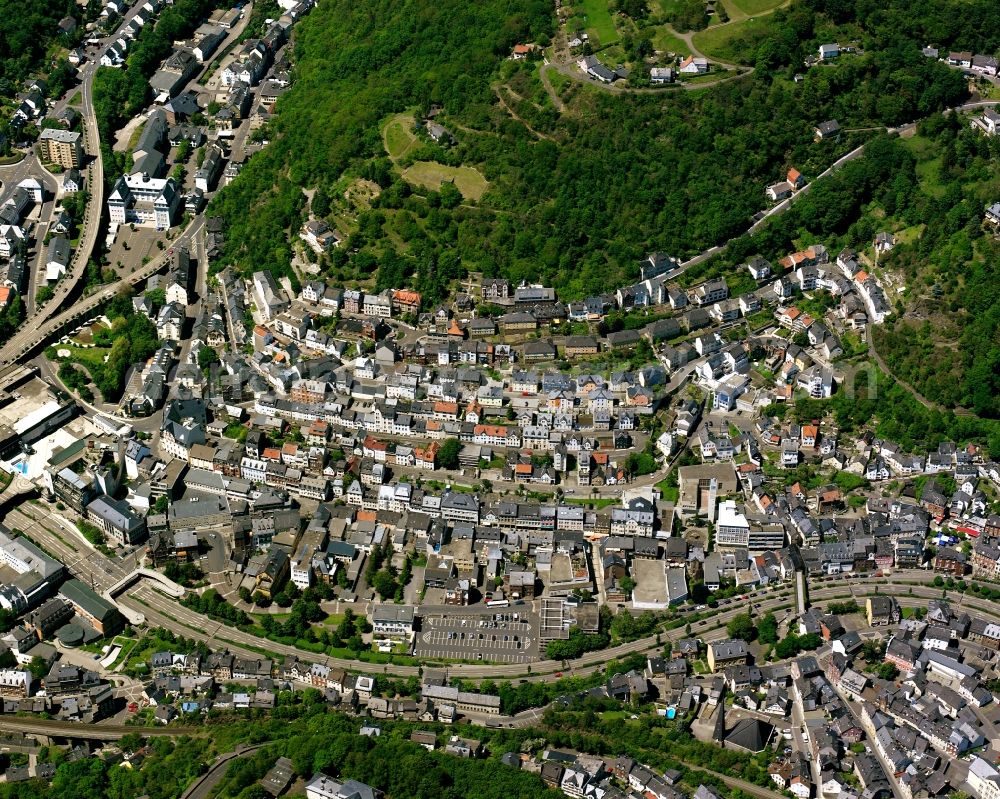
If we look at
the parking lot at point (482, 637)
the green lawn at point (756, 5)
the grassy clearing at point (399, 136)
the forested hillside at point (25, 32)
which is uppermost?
the forested hillside at point (25, 32)

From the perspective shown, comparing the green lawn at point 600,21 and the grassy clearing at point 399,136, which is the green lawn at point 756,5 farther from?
the grassy clearing at point 399,136

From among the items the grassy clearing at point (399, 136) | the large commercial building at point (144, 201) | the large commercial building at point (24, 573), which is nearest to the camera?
the large commercial building at point (24, 573)

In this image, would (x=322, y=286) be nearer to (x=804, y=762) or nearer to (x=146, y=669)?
(x=146, y=669)

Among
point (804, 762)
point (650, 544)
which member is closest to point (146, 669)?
point (650, 544)

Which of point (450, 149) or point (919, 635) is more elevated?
point (450, 149)

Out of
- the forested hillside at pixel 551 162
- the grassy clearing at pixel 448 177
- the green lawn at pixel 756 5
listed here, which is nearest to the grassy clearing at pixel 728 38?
the green lawn at pixel 756 5

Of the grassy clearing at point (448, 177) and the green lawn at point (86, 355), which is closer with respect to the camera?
the green lawn at point (86, 355)

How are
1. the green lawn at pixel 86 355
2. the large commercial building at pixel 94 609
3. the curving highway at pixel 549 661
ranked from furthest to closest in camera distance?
the green lawn at pixel 86 355 → the large commercial building at pixel 94 609 → the curving highway at pixel 549 661
